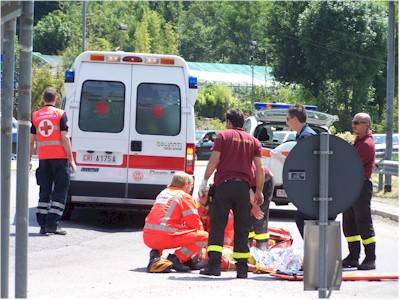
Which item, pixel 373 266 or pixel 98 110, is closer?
pixel 373 266

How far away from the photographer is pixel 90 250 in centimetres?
1232

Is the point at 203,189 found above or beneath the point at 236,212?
above

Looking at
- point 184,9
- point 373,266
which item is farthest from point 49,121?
point 184,9

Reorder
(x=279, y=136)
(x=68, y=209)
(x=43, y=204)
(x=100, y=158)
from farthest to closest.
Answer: (x=279, y=136) < (x=68, y=209) < (x=100, y=158) < (x=43, y=204)

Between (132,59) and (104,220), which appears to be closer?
(132,59)

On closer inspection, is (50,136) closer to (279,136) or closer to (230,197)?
(230,197)

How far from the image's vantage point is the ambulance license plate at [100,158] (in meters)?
14.5

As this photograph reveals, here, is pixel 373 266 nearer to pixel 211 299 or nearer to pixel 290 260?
pixel 290 260

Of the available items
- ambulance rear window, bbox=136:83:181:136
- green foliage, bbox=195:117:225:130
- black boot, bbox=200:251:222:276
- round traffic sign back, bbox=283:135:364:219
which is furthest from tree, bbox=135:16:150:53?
round traffic sign back, bbox=283:135:364:219

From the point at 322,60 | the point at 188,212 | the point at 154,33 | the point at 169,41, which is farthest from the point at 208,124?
the point at 188,212

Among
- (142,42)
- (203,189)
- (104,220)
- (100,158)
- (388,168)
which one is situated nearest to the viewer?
(203,189)

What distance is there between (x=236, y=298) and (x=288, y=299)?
0.48 m

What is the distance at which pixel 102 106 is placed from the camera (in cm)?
1470

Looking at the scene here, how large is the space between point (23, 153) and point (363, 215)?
5.82 m
